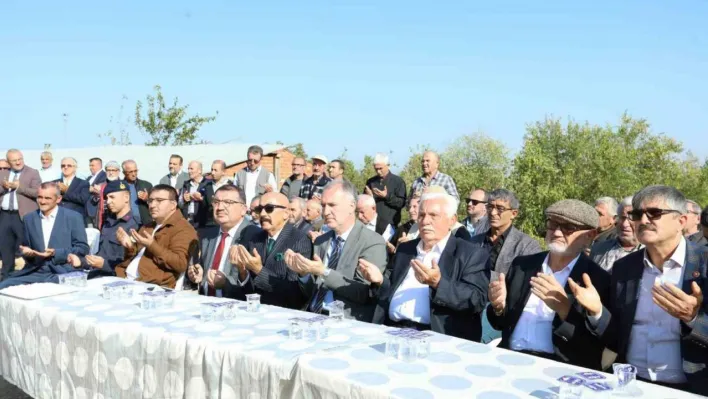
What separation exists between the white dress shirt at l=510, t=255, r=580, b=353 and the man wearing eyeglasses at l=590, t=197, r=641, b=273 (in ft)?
4.96

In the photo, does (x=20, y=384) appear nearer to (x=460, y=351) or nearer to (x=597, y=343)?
(x=460, y=351)

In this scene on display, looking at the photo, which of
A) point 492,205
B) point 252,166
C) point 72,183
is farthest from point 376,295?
point 72,183

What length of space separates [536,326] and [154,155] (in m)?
19.0

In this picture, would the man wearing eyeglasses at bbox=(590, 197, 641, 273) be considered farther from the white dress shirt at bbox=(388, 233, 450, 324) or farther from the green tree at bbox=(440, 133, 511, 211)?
the green tree at bbox=(440, 133, 511, 211)

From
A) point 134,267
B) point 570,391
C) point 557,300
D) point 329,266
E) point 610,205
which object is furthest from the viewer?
point 610,205

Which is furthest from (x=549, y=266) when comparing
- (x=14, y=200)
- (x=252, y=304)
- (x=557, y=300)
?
(x=14, y=200)

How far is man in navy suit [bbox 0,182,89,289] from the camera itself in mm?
6023

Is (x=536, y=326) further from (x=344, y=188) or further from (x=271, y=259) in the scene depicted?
(x=271, y=259)

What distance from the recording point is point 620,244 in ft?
16.6

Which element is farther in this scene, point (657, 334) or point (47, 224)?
point (47, 224)

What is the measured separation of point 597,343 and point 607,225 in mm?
3041

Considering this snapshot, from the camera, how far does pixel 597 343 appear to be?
3318 mm

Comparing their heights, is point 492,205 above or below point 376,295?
above

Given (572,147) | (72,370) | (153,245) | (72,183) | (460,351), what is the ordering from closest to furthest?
(460,351)
(72,370)
(153,245)
(72,183)
(572,147)
